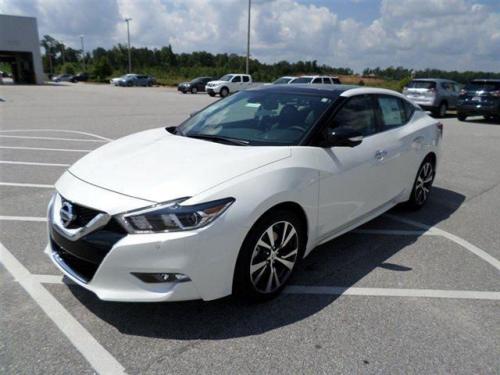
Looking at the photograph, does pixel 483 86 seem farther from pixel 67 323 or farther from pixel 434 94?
pixel 67 323

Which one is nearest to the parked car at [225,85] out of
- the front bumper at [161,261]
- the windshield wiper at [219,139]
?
the windshield wiper at [219,139]

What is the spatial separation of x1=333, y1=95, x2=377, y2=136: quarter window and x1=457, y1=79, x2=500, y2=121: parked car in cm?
1490

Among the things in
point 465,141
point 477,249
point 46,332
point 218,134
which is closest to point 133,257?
point 46,332

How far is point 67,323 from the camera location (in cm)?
284

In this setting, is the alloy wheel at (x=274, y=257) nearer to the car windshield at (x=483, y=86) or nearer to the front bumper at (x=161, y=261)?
the front bumper at (x=161, y=261)

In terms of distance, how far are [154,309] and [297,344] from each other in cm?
105

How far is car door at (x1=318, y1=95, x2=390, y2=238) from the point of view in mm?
3514

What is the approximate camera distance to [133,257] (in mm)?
2543

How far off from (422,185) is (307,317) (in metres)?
3.11

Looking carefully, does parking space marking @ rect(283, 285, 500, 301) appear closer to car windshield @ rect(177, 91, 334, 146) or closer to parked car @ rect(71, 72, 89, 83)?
car windshield @ rect(177, 91, 334, 146)

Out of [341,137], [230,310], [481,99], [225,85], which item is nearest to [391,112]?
[341,137]

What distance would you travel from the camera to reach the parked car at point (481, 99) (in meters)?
16.7

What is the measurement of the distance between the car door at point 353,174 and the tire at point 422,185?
3.06 feet

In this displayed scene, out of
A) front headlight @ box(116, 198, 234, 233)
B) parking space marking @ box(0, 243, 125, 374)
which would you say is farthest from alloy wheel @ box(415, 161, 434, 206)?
parking space marking @ box(0, 243, 125, 374)
